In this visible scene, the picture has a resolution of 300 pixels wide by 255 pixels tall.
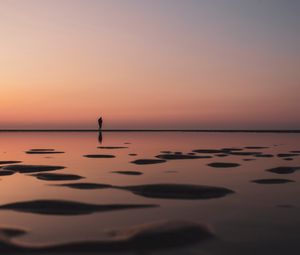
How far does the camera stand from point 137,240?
6945 millimetres

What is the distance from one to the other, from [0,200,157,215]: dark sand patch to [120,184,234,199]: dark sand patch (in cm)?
176

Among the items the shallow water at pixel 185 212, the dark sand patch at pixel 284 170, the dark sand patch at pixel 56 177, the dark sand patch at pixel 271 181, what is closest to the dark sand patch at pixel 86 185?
the shallow water at pixel 185 212

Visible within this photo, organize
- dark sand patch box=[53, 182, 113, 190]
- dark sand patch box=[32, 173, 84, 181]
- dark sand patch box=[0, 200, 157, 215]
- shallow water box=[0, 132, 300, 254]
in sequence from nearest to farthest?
1. shallow water box=[0, 132, 300, 254]
2. dark sand patch box=[0, 200, 157, 215]
3. dark sand patch box=[53, 182, 113, 190]
4. dark sand patch box=[32, 173, 84, 181]

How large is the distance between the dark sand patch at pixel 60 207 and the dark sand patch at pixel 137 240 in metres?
1.92

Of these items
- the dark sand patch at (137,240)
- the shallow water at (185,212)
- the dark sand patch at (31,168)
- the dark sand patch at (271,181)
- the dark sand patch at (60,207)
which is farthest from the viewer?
the dark sand patch at (31,168)

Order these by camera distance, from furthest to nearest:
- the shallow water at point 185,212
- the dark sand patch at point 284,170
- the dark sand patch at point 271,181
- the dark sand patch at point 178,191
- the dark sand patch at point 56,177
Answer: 1. the dark sand patch at point 284,170
2. the dark sand patch at point 56,177
3. the dark sand patch at point 271,181
4. the dark sand patch at point 178,191
5. the shallow water at point 185,212

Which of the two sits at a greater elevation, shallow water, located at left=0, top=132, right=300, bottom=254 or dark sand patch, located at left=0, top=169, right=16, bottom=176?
shallow water, located at left=0, top=132, right=300, bottom=254

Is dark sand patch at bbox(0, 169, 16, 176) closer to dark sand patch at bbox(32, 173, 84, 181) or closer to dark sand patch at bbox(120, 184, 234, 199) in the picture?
dark sand patch at bbox(32, 173, 84, 181)

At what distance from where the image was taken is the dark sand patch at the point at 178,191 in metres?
11.8

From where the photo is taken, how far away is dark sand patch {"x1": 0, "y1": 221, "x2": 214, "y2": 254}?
641cm

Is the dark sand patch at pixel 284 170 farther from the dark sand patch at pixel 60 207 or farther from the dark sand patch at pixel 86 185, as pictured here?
the dark sand patch at pixel 60 207

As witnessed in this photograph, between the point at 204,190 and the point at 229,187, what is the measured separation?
1156 mm

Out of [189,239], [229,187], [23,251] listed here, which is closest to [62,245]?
[23,251]

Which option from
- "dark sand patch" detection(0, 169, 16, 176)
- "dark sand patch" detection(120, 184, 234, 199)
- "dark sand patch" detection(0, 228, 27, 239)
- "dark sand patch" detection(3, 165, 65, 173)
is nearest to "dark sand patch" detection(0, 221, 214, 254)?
"dark sand patch" detection(0, 228, 27, 239)
